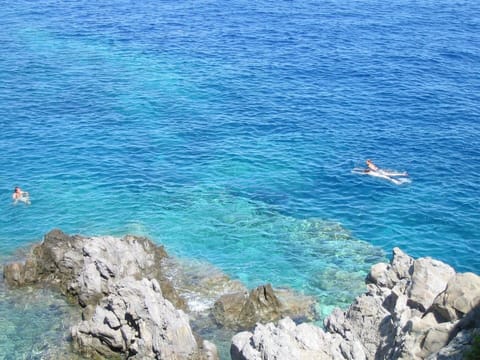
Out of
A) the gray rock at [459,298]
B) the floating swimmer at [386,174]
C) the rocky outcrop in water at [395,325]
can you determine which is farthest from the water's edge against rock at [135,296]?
the floating swimmer at [386,174]

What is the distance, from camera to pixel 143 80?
91500 millimetres

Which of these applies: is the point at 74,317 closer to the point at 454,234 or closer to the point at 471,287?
the point at 471,287

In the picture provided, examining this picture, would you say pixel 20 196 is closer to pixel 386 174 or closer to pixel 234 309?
pixel 234 309

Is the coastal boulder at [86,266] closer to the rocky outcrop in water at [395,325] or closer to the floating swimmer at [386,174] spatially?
the rocky outcrop in water at [395,325]

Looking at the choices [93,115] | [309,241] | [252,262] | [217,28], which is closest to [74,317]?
[252,262]

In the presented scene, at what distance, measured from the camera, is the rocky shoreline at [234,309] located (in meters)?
30.6

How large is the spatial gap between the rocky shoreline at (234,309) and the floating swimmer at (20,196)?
11751mm

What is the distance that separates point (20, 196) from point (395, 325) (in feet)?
135

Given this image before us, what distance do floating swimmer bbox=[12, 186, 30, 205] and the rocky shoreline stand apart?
38.6 ft

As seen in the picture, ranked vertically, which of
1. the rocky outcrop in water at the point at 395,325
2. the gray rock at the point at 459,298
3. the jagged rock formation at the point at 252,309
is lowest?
the jagged rock formation at the point at 252,309

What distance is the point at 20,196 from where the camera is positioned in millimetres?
60375

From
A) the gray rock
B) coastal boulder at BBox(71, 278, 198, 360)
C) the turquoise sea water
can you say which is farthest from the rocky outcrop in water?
the turquoise sea water

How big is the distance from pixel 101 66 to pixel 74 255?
178 ft

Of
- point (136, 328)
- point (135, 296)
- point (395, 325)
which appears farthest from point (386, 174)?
point (136, 328)
